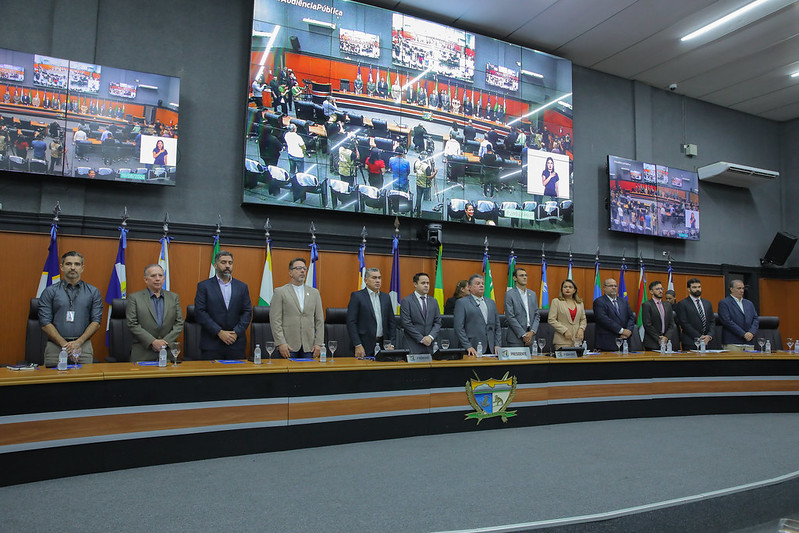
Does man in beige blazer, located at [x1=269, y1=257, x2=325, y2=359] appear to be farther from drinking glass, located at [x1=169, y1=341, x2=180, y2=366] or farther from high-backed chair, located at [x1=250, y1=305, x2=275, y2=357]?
drinking glass, located at [x1=169, y1=341, x2=180, y2=366]

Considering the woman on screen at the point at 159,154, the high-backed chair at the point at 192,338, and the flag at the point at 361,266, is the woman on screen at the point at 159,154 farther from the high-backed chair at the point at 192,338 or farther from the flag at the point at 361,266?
the flag at the point at 361,266

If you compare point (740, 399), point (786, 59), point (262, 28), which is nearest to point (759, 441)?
point (740, 399)

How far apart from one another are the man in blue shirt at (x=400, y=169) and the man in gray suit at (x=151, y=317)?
316 cm

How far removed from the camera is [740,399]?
508 centimetres

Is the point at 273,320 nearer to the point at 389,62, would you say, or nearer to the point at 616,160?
the point at 389,62

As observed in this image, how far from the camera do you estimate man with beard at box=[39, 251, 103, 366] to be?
11.9ft

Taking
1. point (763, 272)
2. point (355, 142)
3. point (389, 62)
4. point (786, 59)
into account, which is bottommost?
point (763, 272)

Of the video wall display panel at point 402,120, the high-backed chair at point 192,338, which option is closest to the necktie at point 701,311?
the video wall display panel at point 402,120

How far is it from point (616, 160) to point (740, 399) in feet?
13.9

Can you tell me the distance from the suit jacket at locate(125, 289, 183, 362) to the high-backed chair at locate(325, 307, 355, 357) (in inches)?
58.3

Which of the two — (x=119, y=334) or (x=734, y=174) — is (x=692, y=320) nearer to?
(x=734, y=174)

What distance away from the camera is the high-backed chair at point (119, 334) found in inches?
168

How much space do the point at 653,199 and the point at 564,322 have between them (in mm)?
4385

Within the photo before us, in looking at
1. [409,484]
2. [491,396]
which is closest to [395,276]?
[491,396]
